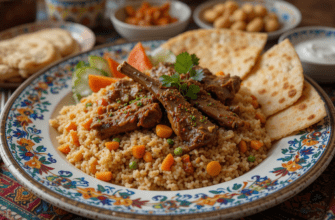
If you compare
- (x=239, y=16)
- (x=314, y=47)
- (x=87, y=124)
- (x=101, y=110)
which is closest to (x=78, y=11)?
(x=239, y=16)

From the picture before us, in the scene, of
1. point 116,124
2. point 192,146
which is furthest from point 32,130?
point 192,146

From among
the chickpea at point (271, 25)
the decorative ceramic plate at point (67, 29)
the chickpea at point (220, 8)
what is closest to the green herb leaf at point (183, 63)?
the decorative ceramic plate at point (67, 29)

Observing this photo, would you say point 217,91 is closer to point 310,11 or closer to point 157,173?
point 157,173

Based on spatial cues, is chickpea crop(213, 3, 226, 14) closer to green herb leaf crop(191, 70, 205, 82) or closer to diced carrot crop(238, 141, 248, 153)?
green herb leaf crop(191, 70, 205, 82)

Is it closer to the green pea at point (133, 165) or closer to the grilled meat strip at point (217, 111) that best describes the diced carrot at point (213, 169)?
the grilled meat strip at point (217, 111)

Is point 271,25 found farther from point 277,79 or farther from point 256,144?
point 256,144
